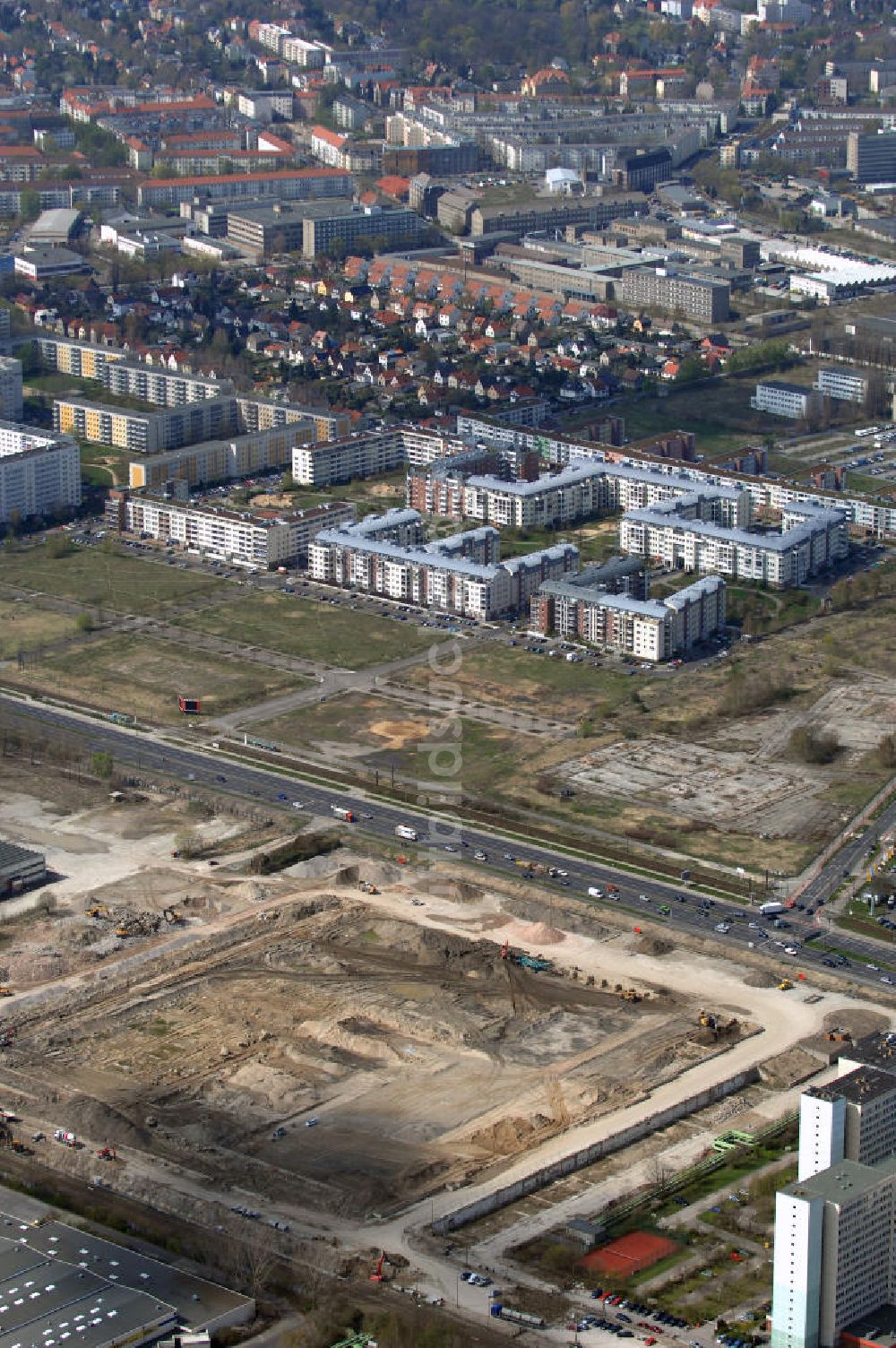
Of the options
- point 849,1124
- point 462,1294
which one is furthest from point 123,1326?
point 849,1124

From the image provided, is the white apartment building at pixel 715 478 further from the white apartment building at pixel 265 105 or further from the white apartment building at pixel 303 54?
the white apartment building at pixel 303 54

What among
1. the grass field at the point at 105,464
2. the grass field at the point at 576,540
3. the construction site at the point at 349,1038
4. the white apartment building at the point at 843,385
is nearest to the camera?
the construction site at the point at 349,1038

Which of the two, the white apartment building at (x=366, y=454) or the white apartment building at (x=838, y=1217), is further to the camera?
the white apartment building at (x=366, y=454)

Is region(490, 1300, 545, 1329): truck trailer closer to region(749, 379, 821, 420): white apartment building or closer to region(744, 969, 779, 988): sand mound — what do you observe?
region(744, 969, 779, 988): sand mound

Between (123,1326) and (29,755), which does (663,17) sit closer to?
(29,755)

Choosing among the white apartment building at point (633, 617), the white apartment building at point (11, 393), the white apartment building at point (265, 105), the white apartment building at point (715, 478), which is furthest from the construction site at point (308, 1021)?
the white apartment building at point (265, 105)
